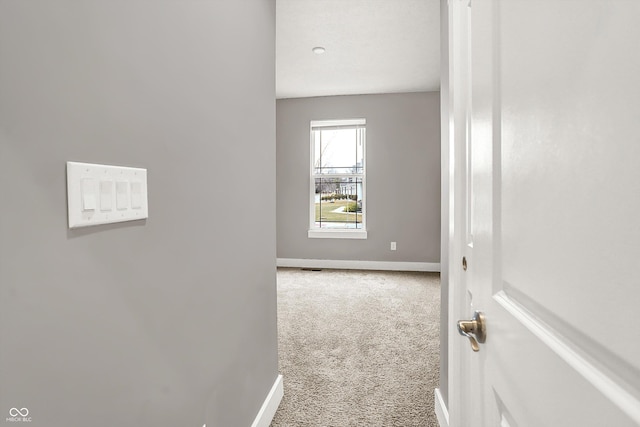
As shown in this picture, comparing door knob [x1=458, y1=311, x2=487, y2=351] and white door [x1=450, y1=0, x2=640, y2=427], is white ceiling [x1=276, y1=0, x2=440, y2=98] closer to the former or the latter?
white door [x1=450, y1=0, x2=640, y2=427]

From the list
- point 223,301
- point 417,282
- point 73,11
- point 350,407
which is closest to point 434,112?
point 417,282

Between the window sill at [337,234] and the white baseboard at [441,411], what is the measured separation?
3.47m

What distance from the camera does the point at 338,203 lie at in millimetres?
5438

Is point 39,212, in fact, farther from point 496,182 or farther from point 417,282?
point 417,282

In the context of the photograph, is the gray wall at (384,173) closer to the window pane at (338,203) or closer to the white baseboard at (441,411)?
the window pane at (338,203)

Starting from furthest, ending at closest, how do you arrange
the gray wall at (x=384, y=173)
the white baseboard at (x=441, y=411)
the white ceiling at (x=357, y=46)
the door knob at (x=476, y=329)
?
the gray wall at (x=384, y=173) → the white ceiling at (x=357, y=46) → the white baseboard at (x=441, y=411) → the door knob at (x=476, y=329)

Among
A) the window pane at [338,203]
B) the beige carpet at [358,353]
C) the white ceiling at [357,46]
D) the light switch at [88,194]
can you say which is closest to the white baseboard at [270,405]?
the beige carpet at [358,353]

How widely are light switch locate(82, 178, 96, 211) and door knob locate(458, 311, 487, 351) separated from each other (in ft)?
2.66

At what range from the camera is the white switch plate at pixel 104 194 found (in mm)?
659

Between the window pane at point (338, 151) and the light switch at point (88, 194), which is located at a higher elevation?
the window pane at point (338, 151)

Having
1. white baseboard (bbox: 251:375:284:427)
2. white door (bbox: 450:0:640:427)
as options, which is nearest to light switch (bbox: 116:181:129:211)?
white door (bbox: 450:0:640:427)

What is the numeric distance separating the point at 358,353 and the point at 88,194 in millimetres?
2218

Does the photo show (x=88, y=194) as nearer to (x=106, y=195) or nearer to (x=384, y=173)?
(x=106, y=195)

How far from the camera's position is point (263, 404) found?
171cm
